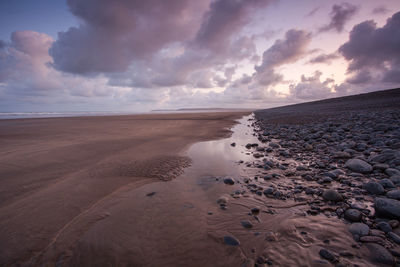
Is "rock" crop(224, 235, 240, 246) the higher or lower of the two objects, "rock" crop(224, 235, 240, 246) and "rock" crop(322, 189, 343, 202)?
the lower

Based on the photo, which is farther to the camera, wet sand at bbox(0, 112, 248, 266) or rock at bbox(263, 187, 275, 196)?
rock at bbox(263, 187, 275, 196)

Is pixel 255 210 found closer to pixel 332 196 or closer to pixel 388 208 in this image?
pixel 332 196

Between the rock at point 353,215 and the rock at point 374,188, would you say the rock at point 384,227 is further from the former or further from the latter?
the rock at point 374,188

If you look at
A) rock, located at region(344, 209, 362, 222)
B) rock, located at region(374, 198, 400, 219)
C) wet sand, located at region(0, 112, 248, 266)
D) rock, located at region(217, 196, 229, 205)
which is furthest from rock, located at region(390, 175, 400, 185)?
wet sand, located at region(0, 112, 248, 266)

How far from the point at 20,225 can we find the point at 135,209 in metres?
1.84

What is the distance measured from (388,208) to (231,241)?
2.48 m

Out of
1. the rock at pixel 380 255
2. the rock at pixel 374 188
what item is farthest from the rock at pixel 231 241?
the rock at pixel 374 188

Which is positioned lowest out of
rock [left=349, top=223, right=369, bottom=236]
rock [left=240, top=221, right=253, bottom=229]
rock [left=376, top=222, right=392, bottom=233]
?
rock [left=240, top=221, right=253, bottom=229]

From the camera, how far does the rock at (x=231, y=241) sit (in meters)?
2.32

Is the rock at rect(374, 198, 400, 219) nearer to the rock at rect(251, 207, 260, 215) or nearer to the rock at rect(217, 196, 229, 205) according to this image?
the rock at rect(251, 207, 260, 215)

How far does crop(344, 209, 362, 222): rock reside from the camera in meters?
2.55

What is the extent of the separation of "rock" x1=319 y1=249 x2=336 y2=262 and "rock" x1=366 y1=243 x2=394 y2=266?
40 centimetres

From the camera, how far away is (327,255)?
1.98 metres

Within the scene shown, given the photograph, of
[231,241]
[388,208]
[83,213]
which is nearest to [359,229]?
[388,208]
